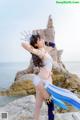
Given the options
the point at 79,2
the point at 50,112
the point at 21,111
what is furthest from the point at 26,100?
the point at 79,2

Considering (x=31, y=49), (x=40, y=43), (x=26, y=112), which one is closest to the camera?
(x=31, y=49)

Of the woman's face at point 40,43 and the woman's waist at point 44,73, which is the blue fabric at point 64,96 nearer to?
the woman's waist at point 44,73

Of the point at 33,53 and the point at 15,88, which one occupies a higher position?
the point at 33,53

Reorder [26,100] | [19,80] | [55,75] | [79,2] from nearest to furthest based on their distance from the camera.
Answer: [26,100] → [79,2] → [55,75] → [19,80]

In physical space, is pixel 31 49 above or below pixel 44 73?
above

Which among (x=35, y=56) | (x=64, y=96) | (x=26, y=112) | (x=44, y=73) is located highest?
(x=35, y=56)

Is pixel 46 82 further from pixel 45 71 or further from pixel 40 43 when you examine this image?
pixel 40 43

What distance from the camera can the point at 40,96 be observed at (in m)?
3.01

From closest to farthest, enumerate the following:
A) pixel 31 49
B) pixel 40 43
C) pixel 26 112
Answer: pixel 31 49
pixel 40 43
pixel 26 112

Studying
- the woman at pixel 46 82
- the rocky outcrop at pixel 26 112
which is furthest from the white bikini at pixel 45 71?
the rocky outcrop at pixel 26 112

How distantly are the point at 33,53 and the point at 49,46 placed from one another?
21 centimetres

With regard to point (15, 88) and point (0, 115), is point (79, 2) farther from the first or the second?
point (15, 88)

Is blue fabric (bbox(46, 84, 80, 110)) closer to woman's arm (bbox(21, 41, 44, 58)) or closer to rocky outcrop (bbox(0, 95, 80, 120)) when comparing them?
woman's arm (bbox(21, 41, 44, 58))

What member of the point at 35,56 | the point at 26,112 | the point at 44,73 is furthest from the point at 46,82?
the point at 26,112
